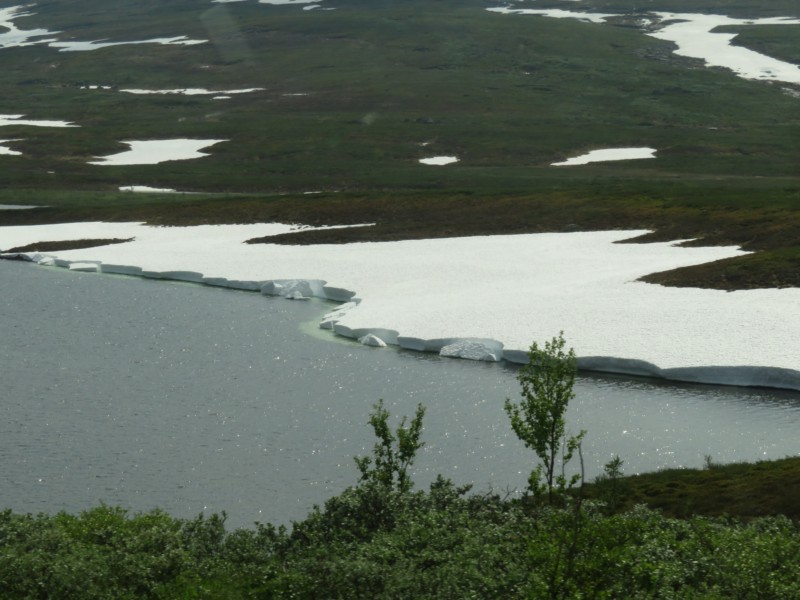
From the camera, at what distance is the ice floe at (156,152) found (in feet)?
→ 468

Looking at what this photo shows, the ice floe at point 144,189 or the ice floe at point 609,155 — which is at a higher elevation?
the ice floe at point 144,189

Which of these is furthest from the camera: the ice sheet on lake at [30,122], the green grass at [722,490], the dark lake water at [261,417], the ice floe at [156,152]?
the ice sheet on lake at [30,122]

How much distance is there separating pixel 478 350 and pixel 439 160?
90226 millimetres

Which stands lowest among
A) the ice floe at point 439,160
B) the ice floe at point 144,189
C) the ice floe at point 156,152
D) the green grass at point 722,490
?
the ice floe at point 439,160

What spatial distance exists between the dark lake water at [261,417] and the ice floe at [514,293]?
185 centimetres

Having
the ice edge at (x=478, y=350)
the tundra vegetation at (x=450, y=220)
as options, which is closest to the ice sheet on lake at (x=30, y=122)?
the tundra vegetation at (x=450, y=220)

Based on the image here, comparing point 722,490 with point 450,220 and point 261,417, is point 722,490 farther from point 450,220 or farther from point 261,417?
point 450,220

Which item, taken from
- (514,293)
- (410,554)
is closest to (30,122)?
(514,293)

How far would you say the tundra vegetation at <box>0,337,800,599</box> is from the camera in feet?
70.3

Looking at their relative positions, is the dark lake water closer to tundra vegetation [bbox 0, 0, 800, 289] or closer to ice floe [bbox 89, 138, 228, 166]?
tundra vegetation [bbox 0, 0, 800, 289]

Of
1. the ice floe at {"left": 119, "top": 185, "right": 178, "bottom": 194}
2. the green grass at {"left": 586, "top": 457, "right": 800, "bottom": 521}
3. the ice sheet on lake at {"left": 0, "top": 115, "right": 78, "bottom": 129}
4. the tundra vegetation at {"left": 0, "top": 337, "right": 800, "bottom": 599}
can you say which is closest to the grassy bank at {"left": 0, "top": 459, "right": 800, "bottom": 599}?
the tundra vegetation at {"left": 0, "top": 337, "right": 800, "bottom": 599}

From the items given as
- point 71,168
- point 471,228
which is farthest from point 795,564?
point 71,168

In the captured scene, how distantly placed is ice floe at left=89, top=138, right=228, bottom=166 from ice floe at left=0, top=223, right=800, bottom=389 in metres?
49.2

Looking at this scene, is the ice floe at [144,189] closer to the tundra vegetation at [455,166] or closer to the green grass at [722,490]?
the tundra vegetation at [455,166]
